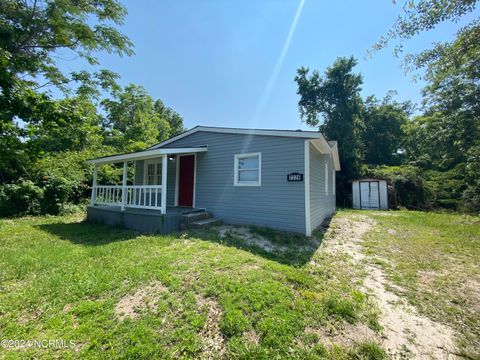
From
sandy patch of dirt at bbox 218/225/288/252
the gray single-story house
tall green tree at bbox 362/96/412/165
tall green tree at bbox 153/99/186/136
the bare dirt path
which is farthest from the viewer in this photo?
tall green tree at bbox 153/99/186/136

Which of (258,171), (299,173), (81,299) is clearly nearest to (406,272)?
(299,173)

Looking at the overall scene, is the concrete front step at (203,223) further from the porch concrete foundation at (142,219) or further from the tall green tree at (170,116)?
the tall green tree at (170,116)

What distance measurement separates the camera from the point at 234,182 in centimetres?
776

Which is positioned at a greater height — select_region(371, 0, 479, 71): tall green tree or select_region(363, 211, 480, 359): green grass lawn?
select_region(371, 0, 479, 71): tall green tree

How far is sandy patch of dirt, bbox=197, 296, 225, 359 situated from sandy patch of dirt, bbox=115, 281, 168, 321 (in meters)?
0.60

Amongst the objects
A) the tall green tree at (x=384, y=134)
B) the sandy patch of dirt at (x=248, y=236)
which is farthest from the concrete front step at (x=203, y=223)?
the tall green tree at (x=384, y=134)

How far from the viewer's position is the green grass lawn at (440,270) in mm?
2918

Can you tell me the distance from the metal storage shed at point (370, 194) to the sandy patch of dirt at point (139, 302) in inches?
682

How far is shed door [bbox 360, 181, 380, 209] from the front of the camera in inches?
649

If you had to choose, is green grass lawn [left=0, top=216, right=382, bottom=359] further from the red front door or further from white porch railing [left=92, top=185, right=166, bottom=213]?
the red front door

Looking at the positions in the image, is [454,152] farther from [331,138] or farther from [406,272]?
[406,272]

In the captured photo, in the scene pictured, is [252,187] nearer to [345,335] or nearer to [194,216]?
[194,216]

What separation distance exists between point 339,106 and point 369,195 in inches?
353

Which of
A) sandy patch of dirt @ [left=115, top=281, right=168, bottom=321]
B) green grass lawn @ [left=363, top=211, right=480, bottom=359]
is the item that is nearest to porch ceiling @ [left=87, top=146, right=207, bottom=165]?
sandy patch of dirt @ [left=115, top=281, right=168, bottom=321]
